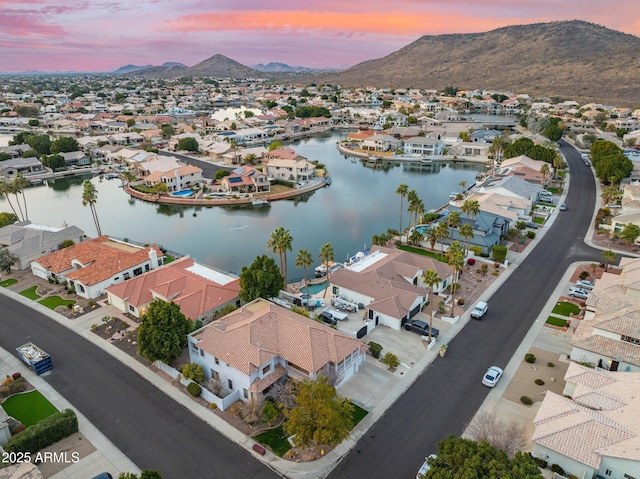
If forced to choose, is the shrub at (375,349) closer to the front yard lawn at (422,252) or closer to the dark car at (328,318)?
the dark car at (328,318)

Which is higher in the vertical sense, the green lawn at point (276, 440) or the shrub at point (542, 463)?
the shrub at point (542, 463)

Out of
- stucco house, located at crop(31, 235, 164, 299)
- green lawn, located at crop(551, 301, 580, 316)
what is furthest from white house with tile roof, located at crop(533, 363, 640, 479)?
stucco house, located at crop(31, 235, 164, 299)

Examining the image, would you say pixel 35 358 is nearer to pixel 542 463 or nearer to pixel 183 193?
pixel 542 463

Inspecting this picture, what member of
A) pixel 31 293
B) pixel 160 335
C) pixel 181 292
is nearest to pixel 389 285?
pixel 181 292

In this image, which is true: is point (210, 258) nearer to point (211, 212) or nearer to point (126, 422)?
point (211, 212)

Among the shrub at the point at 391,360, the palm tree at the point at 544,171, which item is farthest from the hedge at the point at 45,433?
the palm tree at the point at 544,171

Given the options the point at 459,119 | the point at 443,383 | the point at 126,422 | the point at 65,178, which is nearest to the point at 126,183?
the point at 65,178

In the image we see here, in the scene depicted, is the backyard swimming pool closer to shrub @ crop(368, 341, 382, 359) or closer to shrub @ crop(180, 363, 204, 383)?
shrub @ crop(180, 363, 204, 383)

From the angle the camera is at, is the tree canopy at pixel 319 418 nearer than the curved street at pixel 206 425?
Yes
